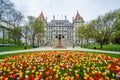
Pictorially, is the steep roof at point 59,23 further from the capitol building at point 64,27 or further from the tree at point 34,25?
the tree at point 34,25

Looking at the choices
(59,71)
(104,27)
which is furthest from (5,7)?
(59,71)

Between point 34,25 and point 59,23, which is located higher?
point 59,23

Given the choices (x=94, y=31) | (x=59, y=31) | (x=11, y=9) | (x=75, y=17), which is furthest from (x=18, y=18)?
(x=75, y=17)

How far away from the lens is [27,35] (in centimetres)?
6344

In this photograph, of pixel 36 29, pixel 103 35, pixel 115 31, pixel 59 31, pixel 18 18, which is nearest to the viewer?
pixel 115 31

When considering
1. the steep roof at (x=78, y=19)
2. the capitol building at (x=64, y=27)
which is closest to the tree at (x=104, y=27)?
the capitol building at (x=64, y=27)

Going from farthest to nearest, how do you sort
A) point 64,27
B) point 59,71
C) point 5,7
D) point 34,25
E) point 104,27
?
point 64,27, point 34,25, point 104,27, point 5,7, point 59,71

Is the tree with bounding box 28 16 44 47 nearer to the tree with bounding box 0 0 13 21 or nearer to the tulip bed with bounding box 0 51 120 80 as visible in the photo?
the tree with bounding box 0 0 13 21

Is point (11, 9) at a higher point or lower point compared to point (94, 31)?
higher

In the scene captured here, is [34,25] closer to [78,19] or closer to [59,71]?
[59,71]

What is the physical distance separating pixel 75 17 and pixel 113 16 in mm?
85791

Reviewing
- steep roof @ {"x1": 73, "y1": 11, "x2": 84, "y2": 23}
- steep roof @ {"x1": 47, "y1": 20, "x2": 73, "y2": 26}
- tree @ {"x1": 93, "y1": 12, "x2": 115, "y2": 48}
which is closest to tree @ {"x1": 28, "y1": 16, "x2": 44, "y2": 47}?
tree @ {"x1": 93, "y1": 12, "x2": 115, "y2": 48}

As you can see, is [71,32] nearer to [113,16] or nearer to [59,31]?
[59,31]

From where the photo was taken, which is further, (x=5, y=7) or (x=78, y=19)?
(x=78, y=19)
